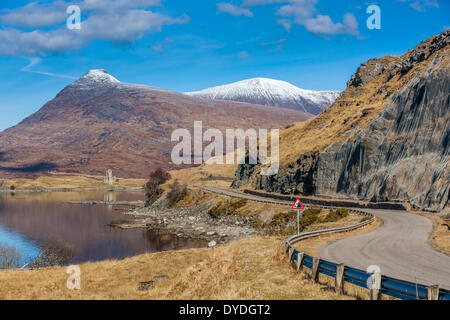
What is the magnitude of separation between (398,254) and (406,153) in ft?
103

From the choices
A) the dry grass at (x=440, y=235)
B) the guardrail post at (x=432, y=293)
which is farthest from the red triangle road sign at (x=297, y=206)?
the guardrail post at (x=432, y=293)

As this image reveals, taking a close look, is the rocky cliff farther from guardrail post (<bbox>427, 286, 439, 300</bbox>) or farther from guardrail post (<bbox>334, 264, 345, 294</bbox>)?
guardrail post (<bbox>427, 286, 439, 300</bbox>)

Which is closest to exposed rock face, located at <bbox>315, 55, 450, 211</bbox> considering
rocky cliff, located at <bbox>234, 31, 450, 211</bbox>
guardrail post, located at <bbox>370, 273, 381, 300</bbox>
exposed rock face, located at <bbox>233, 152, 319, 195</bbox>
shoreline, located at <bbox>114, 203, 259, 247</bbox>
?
rocky cliff, located at <bbox>234, 31, 450, 211</bbox>

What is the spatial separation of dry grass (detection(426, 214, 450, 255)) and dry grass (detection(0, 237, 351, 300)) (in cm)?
936

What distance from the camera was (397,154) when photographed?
4769 centimetres

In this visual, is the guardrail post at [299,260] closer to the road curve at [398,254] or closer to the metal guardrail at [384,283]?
the metal guardrail at [384,283]

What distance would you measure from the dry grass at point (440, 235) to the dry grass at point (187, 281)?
9361mm

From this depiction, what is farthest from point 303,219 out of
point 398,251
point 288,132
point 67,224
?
point 288,132

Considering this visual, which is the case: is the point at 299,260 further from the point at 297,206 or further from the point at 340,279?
the point at 297,206

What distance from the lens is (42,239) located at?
62.5m

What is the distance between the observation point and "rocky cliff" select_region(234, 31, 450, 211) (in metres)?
40.1

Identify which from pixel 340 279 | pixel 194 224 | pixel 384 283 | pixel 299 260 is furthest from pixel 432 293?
pixel 194 224

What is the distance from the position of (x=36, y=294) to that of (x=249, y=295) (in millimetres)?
8642
